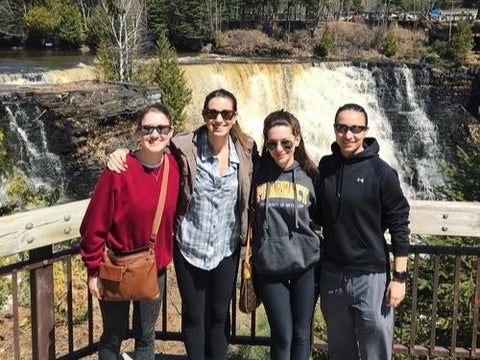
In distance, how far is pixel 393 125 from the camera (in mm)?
28016

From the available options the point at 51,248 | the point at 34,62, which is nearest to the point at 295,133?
the point at 51,248

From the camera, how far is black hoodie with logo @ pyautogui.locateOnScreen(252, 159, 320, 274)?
10.1 ft

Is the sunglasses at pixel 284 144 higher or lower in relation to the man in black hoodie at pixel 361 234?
higher

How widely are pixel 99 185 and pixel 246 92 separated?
2129 centimetres

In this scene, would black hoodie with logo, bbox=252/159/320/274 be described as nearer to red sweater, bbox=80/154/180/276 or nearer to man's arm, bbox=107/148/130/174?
red sweater, bbox=80/154/180/276

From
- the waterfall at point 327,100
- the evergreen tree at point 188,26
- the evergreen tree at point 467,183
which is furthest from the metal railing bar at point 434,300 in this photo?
the evergreen tree at point 188,26

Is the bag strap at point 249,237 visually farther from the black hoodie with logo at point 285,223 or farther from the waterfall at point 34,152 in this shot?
the waterfall at point 34,152

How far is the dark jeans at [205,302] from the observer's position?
319cm

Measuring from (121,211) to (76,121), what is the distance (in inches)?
628

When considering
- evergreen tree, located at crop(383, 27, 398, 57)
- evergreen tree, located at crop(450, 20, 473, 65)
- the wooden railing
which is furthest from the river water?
the wooden railing

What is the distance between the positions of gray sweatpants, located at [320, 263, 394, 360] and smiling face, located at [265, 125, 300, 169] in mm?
591

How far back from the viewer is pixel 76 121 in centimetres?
1812

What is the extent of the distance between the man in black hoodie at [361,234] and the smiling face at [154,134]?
0.81 metres

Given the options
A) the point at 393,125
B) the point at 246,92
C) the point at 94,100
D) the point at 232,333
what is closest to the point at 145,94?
the point at 94,100
